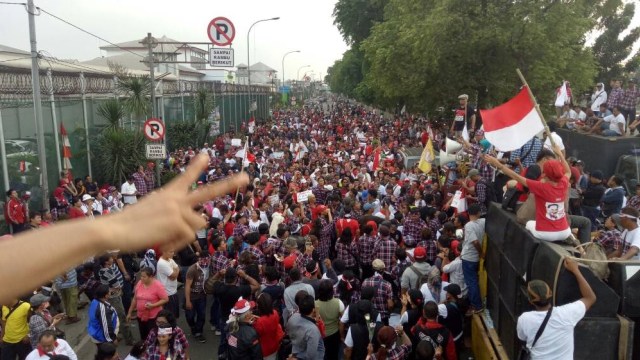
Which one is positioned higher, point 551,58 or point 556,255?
point 551,58

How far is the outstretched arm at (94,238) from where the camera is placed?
1098 mm

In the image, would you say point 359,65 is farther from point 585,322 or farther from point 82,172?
point 585,322

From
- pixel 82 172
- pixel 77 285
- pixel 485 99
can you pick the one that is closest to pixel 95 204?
pixel 77 285

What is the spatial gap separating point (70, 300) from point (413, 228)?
5845mm

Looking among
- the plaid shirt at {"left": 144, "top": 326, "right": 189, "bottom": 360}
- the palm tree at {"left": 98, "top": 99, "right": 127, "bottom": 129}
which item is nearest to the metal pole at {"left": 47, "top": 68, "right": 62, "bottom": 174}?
the palm tree at {"left": 98, "top": 99, "right": 127, "bottom": 129}

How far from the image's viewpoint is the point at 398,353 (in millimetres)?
5441

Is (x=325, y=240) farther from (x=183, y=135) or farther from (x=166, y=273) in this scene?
(x=183, y=135)

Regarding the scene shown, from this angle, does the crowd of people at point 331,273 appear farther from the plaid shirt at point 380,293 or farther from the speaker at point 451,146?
the speaker at point 451,146

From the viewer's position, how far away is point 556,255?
4.54 metres

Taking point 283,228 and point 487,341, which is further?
point 283,228

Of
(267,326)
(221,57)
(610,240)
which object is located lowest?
(267,326)

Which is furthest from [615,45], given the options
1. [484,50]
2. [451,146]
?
[451,146]

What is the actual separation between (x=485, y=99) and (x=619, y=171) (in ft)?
28.8

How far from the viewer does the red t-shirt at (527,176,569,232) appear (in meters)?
5.07
